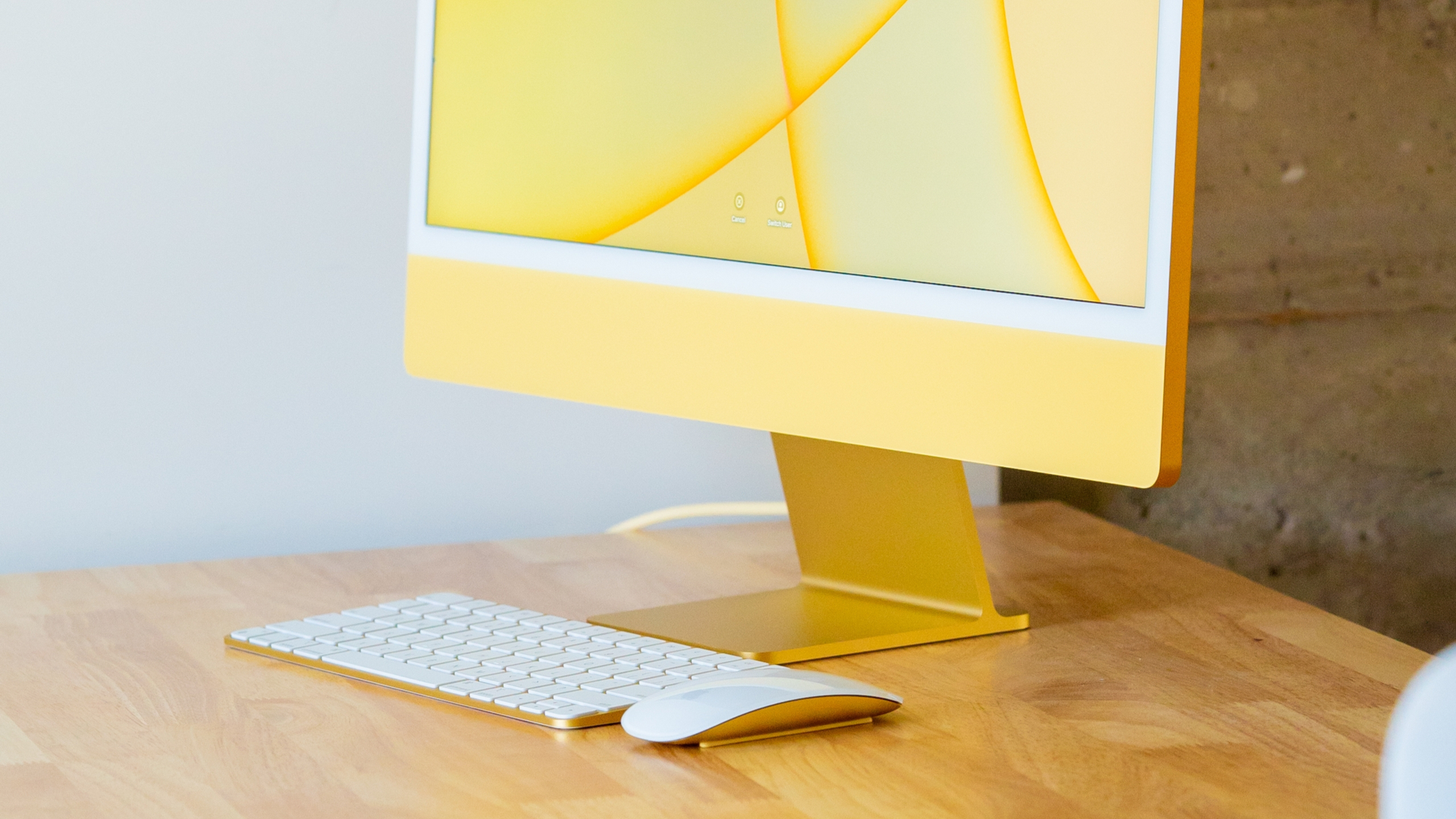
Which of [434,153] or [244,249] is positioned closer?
[434,153]

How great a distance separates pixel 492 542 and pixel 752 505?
0.20m

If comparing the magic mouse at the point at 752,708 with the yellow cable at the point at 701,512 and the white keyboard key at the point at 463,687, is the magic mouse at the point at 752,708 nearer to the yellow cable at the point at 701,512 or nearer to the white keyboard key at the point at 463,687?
the white keyboard key at the point at 463,687

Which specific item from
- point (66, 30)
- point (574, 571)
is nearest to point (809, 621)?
point (574, 571)

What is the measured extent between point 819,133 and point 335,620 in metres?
0.36

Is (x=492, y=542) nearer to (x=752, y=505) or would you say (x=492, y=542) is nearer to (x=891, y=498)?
(x=752, y=505)

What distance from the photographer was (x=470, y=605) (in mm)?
833

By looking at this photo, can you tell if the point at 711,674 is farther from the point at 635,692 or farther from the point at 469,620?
the point at 469,620

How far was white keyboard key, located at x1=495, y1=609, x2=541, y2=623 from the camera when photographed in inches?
31.6

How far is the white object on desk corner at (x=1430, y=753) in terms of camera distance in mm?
301

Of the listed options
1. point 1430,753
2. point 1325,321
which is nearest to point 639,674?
point 1430,753

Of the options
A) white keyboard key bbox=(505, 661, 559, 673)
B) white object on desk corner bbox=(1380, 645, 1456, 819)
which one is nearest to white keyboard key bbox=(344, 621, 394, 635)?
white keyboard key bbox=(505, 661, 559, 673)

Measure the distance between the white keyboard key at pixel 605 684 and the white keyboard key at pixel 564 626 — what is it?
0.30 feet

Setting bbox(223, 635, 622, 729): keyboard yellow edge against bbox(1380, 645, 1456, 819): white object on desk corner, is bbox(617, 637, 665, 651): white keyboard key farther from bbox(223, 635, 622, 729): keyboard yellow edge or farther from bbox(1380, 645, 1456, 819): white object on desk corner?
bbox(1380, 645, 1456, 819): white object on desk corner

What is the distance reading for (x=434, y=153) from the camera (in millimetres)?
929
